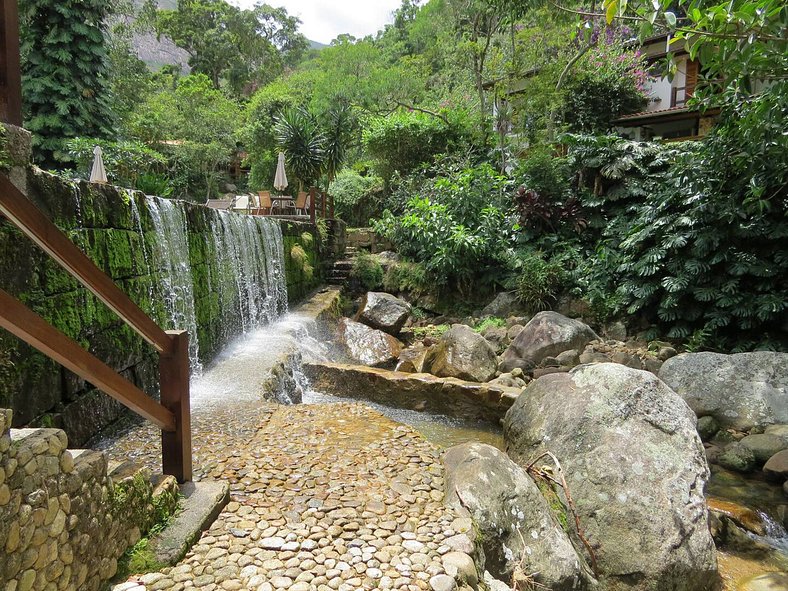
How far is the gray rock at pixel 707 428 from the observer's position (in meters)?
5.63

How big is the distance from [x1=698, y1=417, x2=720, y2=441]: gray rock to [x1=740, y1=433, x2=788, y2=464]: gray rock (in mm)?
430

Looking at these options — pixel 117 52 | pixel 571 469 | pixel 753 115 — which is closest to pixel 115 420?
pixel 571 469

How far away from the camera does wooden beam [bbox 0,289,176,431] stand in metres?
1.60

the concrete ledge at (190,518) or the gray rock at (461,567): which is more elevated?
the concrete ledge at (190,518)

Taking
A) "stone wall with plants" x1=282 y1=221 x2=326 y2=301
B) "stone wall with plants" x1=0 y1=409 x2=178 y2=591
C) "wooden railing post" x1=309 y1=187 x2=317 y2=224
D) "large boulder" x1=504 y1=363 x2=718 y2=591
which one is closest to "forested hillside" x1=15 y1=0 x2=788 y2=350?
"wooden railing post" x1=309 y1=187 x2=317 y2=224

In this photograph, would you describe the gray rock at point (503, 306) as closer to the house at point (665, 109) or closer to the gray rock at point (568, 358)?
the gray rock at point (568, 358)

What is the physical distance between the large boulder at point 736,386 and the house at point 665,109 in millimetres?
10651

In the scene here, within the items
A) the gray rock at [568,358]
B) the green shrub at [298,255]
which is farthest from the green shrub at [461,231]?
the gray rock at [568,358]

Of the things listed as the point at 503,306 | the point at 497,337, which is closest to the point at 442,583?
the point at 497,337

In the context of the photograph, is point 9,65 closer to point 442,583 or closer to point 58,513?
point 58,513

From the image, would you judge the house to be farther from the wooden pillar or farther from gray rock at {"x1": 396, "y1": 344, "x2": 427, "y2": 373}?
the wooden pillar

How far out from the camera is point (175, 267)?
207 inches

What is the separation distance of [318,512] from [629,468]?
7.04ft

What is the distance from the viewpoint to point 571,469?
339cm
